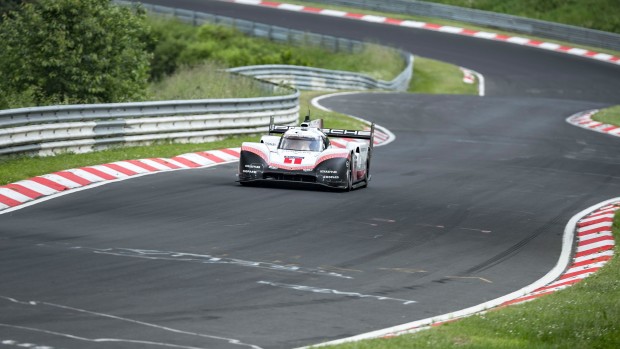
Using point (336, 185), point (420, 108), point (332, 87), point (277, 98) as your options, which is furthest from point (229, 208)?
point (332, 87)

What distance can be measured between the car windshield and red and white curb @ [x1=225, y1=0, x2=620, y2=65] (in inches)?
1591

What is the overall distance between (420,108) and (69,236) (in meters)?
27.3

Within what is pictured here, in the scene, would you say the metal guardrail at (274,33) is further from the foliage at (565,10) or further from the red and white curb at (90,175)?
the red and white curb at (90,175)

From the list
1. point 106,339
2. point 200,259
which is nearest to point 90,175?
point 200,259

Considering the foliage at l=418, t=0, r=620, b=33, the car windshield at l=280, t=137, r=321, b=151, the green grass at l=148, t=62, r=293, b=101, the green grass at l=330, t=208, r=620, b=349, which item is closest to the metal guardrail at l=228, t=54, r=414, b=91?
the green grass at l=148, t=62, r=293, b=101

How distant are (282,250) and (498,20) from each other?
51.8 metres

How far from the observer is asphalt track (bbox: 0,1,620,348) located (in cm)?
1084

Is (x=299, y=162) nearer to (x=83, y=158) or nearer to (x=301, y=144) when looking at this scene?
(x=301, y=144)

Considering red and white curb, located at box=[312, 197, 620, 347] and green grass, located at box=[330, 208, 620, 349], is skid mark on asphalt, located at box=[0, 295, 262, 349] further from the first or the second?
green grass, located at box=[330, 208, 620, 349]

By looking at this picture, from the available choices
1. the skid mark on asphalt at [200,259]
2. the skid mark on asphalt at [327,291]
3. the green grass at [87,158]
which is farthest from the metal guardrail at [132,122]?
the skid mark on asphalt at [327,291]

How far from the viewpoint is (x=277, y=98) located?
1201 inches

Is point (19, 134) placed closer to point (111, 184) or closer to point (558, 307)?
point (111, 184)

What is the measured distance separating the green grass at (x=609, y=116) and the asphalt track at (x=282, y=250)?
8.65 meters

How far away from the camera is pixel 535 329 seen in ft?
35.9
